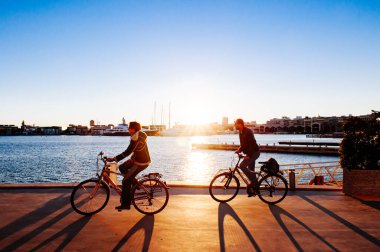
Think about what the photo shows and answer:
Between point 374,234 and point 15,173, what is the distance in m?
48.4

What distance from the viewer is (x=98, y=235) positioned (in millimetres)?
→ 5582

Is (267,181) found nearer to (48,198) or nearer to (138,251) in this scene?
(138,251)

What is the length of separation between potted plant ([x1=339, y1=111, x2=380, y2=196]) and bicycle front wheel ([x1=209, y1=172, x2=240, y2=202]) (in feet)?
10.5

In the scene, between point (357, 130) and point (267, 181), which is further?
point (357, 130)

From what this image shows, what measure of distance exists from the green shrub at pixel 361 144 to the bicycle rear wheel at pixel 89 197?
6.59 metres

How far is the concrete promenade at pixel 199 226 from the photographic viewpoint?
201 inches

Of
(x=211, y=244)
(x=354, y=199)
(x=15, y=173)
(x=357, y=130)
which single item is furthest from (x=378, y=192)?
(x=15, y=173)

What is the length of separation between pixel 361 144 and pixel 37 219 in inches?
332

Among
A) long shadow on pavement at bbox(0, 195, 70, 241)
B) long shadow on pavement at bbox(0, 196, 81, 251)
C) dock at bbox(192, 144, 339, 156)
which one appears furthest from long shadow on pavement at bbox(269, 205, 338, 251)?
dock at bbox(192, 144, 339, 156)

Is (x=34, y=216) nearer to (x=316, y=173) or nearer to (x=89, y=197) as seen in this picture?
(x=89, y=197)

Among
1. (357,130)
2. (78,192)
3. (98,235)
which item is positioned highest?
(357,130)

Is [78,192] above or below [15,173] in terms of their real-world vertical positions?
above

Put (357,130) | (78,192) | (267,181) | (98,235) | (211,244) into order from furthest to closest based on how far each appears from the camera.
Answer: (357,130)
(267,181)
(78,192)
(98,235)
(211,244)

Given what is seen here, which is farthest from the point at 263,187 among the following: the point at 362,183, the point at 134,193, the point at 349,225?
the point at 134,193
